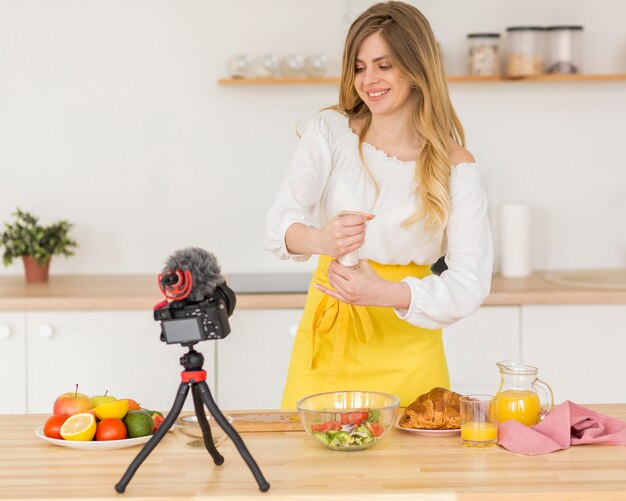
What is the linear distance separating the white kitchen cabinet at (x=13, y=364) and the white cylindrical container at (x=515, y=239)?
67.8 inches

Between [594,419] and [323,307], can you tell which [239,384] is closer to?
[323,307]

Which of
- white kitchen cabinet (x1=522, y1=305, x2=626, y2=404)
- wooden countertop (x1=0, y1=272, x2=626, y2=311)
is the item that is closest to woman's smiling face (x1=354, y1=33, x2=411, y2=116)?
wooden countertop (x1=0, y1=272, x2=626, y2=311)

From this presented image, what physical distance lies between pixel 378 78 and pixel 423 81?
0.34 ft

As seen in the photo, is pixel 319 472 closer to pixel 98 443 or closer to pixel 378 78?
pixel 98 443

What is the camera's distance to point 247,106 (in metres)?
3.75

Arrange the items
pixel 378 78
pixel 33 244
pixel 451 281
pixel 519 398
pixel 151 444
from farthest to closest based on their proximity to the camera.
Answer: pixel 33 244 < pixel 378 78 < pixel 451 281 < pixel 519 398 < pixel 151 444

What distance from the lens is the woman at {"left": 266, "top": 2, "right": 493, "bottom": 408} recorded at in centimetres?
223

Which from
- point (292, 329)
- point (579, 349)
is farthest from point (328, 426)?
point (579, 349)

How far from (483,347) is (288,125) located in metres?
1.13

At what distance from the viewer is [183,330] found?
156 centimetres

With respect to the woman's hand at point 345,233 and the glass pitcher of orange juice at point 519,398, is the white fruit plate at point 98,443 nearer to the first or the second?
the woman's hand at point 345,233

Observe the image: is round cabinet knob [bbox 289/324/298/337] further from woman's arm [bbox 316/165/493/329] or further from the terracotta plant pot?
woman's arm [bbox 316/165/493/329]

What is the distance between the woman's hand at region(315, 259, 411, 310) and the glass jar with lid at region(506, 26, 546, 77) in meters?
1.80

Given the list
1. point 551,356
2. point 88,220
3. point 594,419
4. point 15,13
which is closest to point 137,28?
point 15,13
